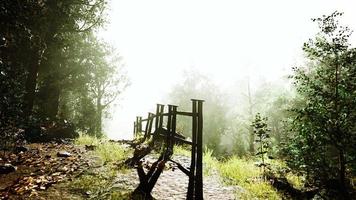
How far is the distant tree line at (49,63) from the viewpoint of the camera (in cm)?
827

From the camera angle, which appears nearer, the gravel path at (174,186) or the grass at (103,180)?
the grass at (103,180)

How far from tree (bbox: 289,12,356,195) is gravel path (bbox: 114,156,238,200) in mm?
2681

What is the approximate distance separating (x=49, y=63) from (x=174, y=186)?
20.4 metres

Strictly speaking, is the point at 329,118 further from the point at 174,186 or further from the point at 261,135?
the point at 174,186

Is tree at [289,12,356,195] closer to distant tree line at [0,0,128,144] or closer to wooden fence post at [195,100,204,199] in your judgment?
wooden fence post at [195,100,204,199]

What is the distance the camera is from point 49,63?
23562 mm

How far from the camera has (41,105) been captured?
23.3 metres

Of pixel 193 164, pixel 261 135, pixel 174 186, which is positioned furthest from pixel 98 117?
pixel 193 164

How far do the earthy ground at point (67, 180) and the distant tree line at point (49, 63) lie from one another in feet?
4.27

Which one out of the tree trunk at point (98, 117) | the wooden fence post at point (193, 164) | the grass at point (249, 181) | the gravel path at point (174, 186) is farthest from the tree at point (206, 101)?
the wooden fence post at point (193, 164)

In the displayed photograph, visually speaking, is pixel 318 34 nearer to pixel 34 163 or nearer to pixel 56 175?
pixel 56 175

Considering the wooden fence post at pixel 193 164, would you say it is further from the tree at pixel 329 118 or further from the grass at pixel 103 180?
the tree at pixel 329 118

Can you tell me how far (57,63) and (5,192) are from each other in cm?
2045

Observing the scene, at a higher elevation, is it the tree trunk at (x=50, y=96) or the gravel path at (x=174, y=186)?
the tree trunk at (x=50, y=96)
